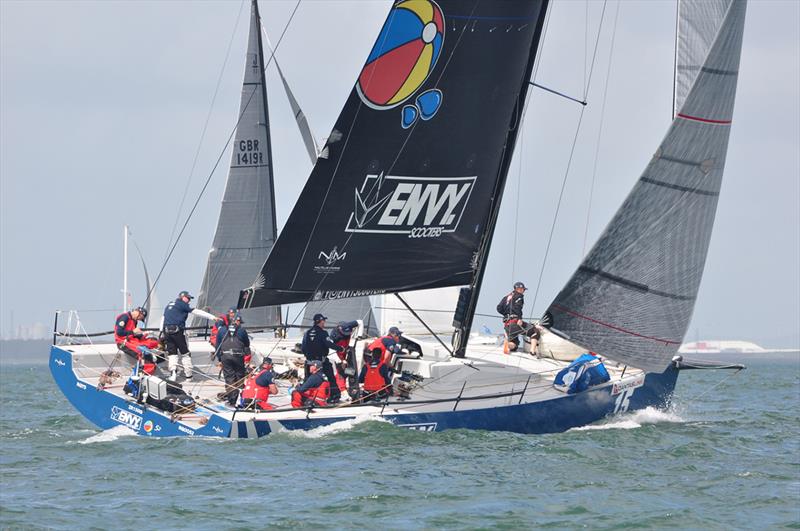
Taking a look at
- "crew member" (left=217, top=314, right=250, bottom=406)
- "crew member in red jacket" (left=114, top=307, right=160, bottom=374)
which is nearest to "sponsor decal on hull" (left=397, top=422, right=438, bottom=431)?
"crew member" (left=217, top=314, right=250, bottom=406)

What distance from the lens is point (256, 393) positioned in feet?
51.5

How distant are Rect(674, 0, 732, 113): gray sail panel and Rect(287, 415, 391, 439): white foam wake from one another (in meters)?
7.54

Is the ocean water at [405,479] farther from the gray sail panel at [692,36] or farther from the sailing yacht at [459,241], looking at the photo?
the gray sail panel at [692,36]

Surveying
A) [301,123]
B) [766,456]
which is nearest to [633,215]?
[766,456]

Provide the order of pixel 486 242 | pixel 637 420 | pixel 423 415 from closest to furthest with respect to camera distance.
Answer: pixel 423 415 < pixel 486 242 < pixel 637 420

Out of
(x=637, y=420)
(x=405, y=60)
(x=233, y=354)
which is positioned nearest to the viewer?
(x=405, y=60)

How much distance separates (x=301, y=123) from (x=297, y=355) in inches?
261

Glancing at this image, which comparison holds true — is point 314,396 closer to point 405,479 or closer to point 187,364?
point 405,479

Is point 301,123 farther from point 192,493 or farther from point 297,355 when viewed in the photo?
point 192,493

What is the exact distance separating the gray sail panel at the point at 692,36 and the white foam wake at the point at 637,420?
4.67 m

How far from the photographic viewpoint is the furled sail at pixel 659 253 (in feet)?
56.9

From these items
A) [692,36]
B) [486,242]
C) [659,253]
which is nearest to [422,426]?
[486,242]

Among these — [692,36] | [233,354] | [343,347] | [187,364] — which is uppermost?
[692,36]

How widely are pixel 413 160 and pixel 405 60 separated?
1302 millimetres
